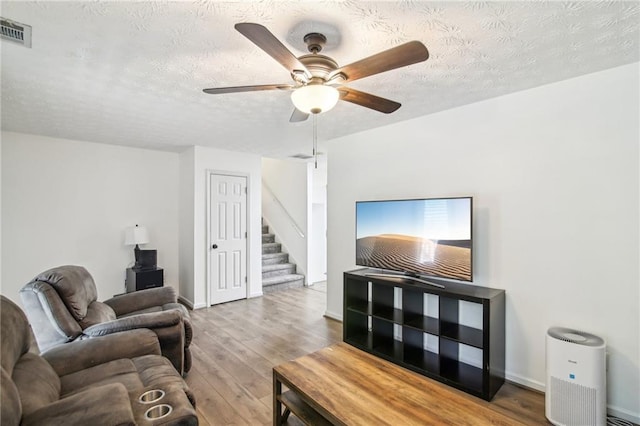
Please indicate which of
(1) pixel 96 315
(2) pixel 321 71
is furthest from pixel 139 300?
(2) pixel 321 71

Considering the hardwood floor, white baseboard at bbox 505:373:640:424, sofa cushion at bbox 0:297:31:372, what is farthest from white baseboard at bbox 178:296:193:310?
white baseboard at bbox 505:373:640:424

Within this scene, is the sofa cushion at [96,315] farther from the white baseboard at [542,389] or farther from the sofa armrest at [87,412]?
the white baseboard at [542,389]

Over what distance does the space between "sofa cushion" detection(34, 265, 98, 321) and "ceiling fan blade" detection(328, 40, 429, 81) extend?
2339 mm

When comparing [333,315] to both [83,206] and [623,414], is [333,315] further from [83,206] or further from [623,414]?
[83,206]

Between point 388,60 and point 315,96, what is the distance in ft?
1.39

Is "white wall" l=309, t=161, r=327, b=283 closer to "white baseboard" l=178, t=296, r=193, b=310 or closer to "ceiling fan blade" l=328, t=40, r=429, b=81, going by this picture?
"white baseboard" l=178, t=296, r=193, b=310

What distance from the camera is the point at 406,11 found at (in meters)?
1.53

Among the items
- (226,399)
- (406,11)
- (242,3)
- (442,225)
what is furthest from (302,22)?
(226,399)

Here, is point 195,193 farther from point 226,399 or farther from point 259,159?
point 226,399

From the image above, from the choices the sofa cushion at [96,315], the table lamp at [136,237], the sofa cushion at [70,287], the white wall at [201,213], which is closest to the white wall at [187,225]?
the white wall at [201,213]

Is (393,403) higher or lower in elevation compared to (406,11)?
lower

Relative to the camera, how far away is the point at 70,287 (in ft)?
7.26

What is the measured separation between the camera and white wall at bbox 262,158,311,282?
5.91 meters

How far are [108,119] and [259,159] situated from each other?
2.31m
